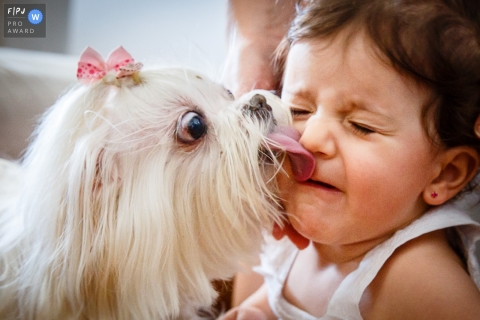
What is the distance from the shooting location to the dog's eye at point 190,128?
0.68 metres

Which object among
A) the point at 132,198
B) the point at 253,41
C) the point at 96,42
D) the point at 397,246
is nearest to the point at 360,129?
the point at 397,246

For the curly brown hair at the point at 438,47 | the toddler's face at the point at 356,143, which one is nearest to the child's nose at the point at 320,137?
the toddler's face at the point at 356,143

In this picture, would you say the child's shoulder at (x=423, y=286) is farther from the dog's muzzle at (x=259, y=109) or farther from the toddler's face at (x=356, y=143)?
the dog's muzzle at (x=259, y=109)

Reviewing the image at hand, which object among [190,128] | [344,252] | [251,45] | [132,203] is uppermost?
[251,45]

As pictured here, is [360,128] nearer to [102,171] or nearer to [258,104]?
[258,104]

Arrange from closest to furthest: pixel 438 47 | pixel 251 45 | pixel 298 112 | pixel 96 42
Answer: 1. pixel 438 47
2. pixel 298 112
3. pixel 96 42
4. pixel 251 45

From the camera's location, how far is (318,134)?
677 millimetres

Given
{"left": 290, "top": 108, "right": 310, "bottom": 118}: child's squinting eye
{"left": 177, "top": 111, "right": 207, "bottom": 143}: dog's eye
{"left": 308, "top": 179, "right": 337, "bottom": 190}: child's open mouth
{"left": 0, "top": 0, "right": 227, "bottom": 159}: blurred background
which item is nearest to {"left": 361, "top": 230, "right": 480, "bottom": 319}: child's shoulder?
{"left": 308, "top": 179, "right": 337, "bottom": 190}: child's open mouth

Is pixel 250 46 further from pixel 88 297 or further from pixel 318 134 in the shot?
pixel 88 297

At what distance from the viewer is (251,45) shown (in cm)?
106

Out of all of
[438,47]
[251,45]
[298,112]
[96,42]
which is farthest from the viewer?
[251,45]

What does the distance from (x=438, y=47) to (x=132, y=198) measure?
1.68 feet

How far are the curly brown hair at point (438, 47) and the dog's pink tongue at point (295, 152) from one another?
182 mm

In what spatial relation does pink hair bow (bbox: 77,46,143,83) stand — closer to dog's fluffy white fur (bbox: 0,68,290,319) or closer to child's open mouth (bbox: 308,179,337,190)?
dog's fluffy white fur (bbox: 0,68,290,319)
